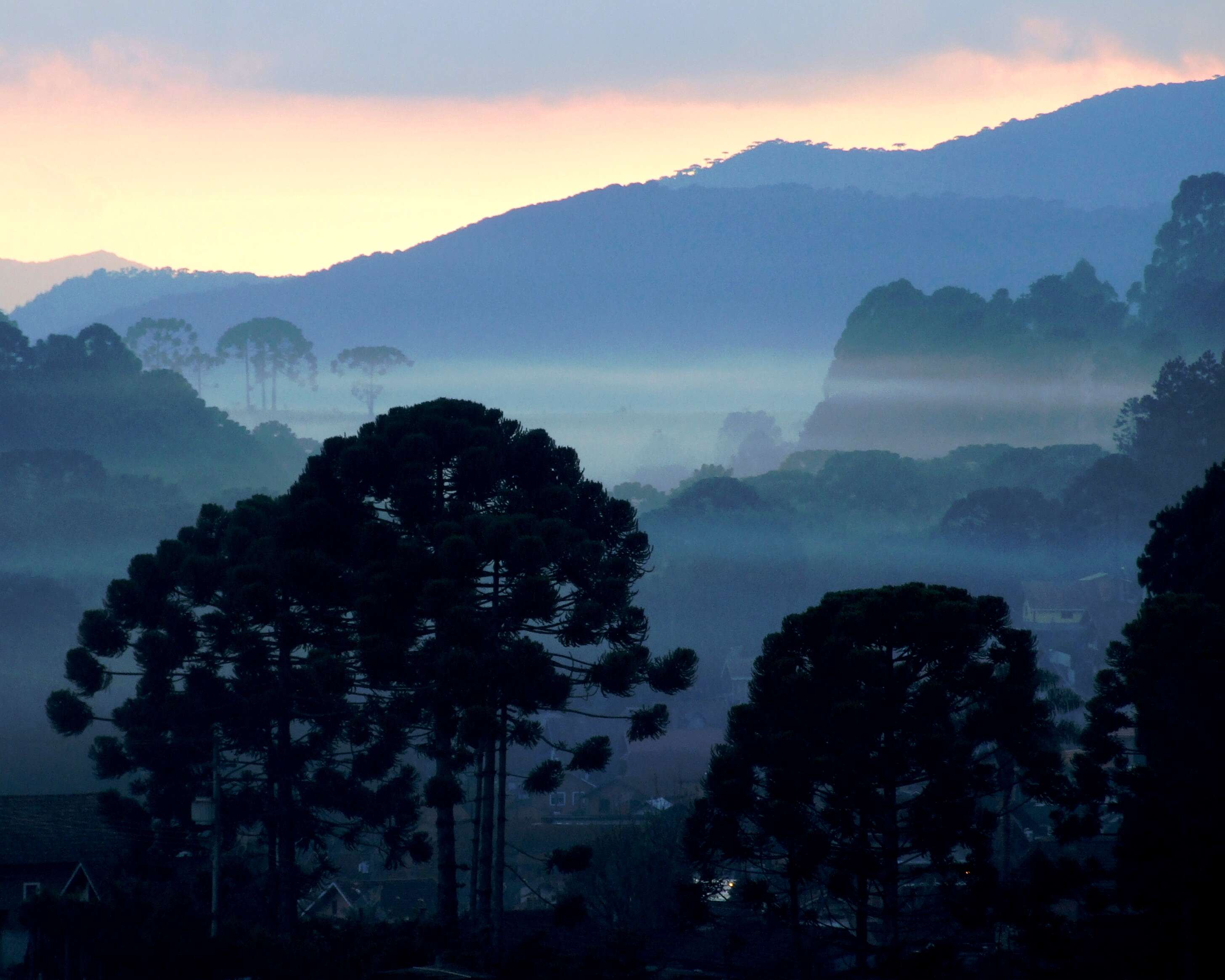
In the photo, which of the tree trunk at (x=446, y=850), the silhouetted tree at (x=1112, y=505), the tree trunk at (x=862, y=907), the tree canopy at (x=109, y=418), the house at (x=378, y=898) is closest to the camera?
the tree trunk at (x=862, y=907)

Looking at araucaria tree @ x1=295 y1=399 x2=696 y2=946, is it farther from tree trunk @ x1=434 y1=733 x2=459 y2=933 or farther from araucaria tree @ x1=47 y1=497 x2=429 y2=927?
araucaria tree @ x1=47 y1=497 x2=429 y2=927

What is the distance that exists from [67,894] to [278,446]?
161 metres

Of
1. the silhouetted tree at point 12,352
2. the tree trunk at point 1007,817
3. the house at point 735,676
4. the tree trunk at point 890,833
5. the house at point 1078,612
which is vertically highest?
the silhouetted tree at point 12,352

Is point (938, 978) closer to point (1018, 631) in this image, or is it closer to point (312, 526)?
point (1018, 631)

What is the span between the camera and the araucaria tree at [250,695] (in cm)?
4197

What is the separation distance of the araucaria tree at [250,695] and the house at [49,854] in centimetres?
183

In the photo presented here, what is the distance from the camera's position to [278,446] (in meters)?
194

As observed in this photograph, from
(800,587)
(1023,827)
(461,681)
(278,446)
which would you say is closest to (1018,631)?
(461,681)

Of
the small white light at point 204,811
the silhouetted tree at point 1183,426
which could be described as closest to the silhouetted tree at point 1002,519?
the silhouetted tree at point 1183,426

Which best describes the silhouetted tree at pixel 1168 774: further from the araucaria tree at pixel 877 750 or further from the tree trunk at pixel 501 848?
the tree trunk at pixel 501 848

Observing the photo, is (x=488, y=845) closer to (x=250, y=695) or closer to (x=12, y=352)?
(x=250, y=695)

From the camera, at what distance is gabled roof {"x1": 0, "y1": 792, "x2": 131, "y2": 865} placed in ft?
127

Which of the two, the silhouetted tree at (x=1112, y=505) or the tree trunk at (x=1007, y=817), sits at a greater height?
the silhouetted tree at (x=1112, y=505)

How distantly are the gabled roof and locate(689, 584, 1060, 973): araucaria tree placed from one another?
50.2 ft
